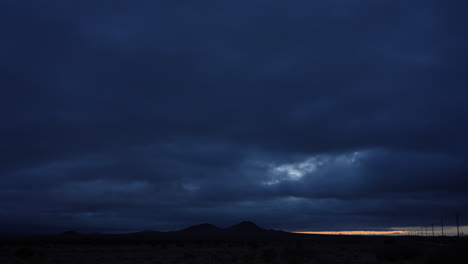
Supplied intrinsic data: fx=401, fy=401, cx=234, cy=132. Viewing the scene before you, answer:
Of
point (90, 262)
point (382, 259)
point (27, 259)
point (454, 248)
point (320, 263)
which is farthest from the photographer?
point (27, 259)

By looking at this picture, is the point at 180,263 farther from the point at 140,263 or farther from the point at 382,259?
the point at 382,259

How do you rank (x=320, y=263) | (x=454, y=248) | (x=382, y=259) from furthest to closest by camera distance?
(x=382, y=259), (x=320, y=263), (x=454, y=248)

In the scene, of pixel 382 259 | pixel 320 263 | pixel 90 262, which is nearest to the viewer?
pixel 320 263

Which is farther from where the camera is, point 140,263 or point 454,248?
point 140,263

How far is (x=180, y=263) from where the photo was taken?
4606 centimetres

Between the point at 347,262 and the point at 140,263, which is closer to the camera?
the point at 347,262

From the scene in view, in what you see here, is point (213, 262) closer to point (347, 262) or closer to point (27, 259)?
point (347, 262)

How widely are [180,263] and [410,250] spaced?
2625cm

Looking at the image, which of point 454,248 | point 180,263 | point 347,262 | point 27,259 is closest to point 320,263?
point 347,262

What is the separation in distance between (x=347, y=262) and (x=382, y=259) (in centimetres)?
564

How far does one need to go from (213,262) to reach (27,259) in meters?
24.9

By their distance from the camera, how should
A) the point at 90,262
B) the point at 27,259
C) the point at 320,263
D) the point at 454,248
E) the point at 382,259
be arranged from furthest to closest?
the point at 27,259 < the point at 90,262 < the point at 382,259 < the point at 320,263 < the point at 454,248

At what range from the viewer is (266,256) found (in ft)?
157

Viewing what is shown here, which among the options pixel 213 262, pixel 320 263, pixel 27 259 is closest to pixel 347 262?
pixel 320 263
